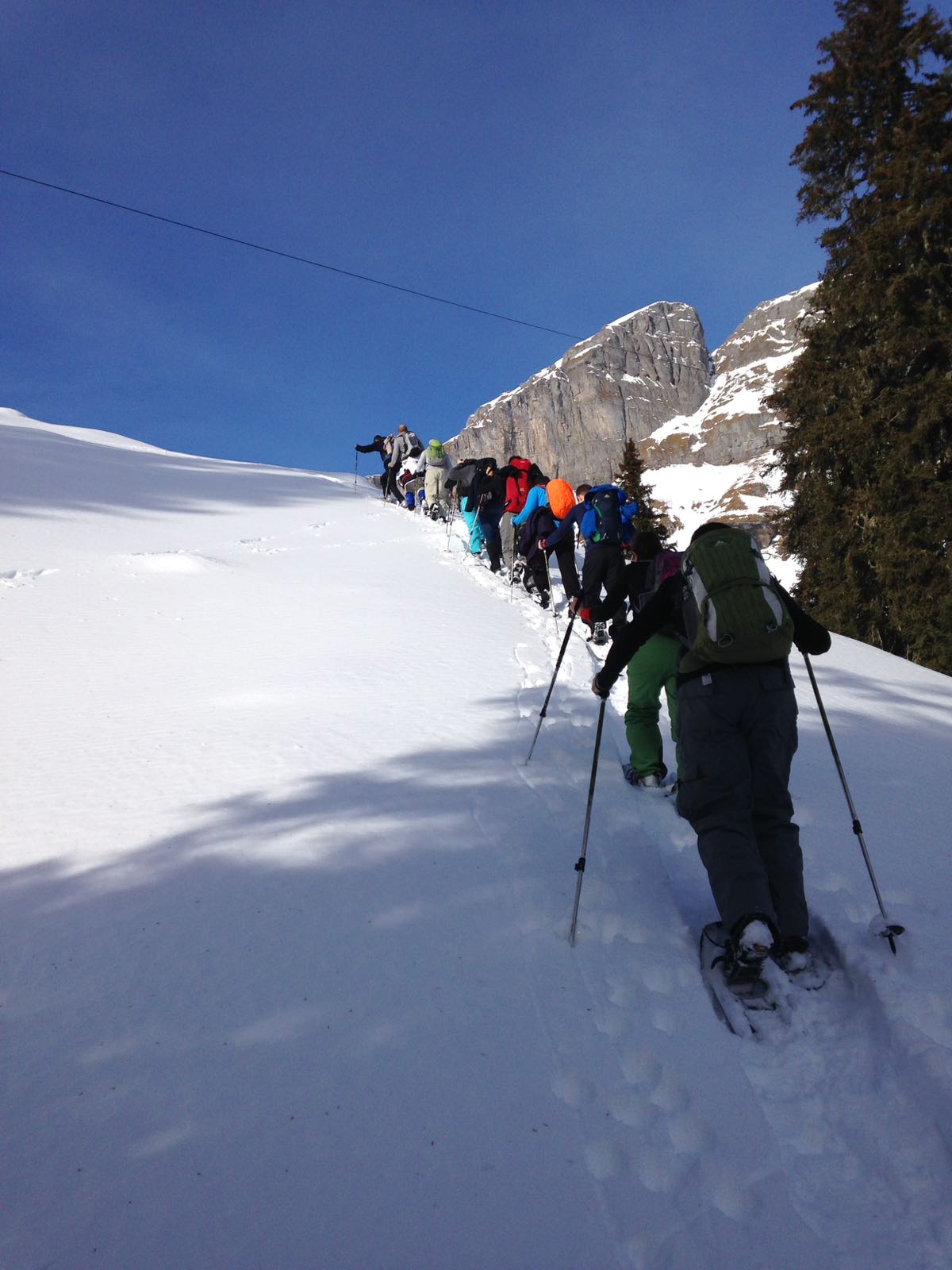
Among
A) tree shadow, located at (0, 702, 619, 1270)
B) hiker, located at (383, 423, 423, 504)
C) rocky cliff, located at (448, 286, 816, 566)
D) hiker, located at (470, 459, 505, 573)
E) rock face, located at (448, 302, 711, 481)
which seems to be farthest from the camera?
rock face, located at (448, 302, 711, 481)

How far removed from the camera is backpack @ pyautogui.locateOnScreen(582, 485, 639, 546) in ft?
26.0

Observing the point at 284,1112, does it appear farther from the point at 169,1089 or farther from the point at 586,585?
the point at 586,585

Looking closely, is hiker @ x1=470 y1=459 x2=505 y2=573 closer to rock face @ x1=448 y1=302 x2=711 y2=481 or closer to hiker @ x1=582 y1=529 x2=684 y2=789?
hiker @ x1=582 y1=529 x2=684 y2=789

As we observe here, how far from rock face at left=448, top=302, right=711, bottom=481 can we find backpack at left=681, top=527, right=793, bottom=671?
14848 centimetres

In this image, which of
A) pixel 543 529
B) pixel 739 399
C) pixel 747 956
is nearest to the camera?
pixel 747 956

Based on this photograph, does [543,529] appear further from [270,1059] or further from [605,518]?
[270,1059]

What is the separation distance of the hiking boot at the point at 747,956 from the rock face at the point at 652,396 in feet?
475

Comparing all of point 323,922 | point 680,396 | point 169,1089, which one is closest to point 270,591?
point 323,922

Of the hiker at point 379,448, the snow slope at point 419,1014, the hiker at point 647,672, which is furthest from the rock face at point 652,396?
the snow slope at point 419,1014

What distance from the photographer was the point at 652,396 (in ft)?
525

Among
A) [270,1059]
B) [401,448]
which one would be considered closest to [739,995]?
[270,1059]

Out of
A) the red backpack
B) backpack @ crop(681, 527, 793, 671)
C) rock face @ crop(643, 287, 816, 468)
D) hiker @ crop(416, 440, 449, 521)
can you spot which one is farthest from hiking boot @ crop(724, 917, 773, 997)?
rock face @ crop(643, 287, 816, 468)

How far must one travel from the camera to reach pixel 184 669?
5832 mm

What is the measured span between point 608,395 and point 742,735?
16374cm
